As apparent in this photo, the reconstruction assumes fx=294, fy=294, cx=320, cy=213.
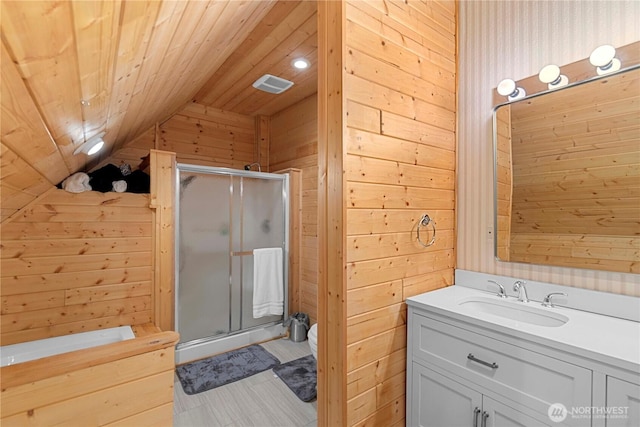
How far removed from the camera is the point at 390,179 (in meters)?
1.60

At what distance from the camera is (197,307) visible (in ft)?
9.04

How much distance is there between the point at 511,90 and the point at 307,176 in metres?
2.10

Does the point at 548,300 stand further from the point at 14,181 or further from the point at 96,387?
the point at 14,181

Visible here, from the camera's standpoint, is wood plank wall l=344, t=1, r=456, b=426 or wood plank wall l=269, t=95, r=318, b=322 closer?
wood plank wall l=344, t=1, r=456, b=426

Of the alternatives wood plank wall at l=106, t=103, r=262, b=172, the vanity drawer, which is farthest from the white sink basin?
wood plank wall at l=106, t=103, r=262, b=172

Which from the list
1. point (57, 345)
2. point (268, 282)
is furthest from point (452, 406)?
point (57, 345)

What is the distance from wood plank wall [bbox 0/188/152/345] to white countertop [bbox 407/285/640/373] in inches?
90.7

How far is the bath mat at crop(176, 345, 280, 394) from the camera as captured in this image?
2.30m

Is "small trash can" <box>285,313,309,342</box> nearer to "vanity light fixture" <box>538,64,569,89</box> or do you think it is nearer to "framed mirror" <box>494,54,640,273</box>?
"framed mirror" <box>494,54,640,273</box>

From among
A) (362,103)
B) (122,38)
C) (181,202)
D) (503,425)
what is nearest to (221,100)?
(181,202)

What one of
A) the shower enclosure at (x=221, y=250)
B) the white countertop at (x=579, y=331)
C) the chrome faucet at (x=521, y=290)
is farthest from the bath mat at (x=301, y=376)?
the chrome faucet at (x=521, y=290)

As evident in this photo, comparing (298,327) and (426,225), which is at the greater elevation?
(426,225)

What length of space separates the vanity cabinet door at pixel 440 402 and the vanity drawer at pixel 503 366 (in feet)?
0.22

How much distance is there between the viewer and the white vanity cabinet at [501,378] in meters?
1.02
